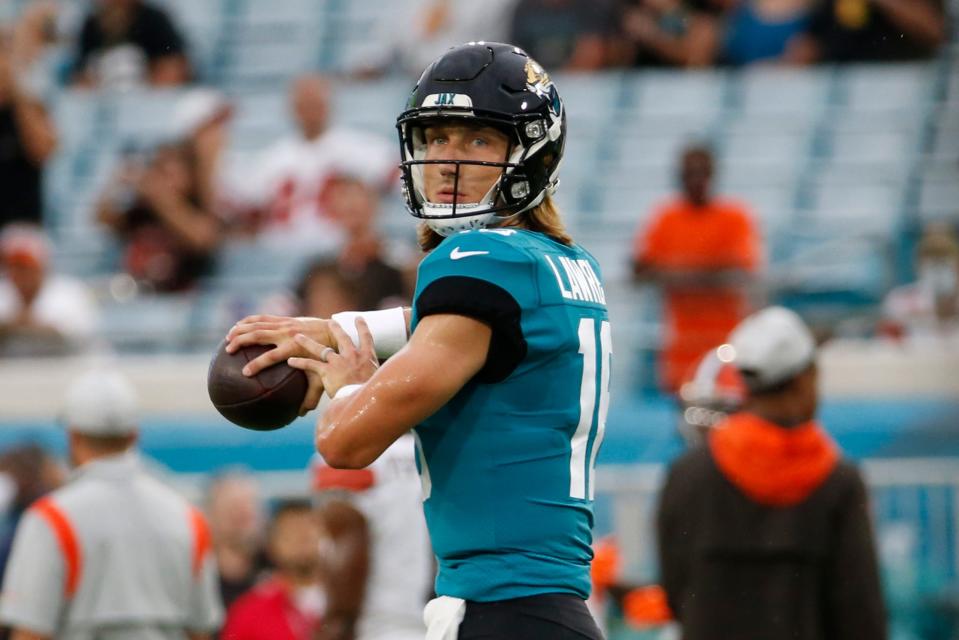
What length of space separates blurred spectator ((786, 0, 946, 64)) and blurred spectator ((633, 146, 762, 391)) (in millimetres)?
2393

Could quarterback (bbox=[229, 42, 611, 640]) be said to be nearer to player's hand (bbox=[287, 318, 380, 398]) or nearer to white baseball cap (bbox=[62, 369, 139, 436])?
player's hand (bbox=[287, 318, 380, 398])

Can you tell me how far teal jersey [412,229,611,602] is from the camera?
356 centimetres

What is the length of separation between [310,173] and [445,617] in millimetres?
8190

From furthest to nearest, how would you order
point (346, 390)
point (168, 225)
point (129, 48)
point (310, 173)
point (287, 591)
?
point (129, 48), point (168, 225), point (310, 173), point (287, 591), point (346, 390)

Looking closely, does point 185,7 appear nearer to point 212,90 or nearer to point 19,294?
point 212,90

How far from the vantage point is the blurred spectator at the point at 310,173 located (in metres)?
11.5

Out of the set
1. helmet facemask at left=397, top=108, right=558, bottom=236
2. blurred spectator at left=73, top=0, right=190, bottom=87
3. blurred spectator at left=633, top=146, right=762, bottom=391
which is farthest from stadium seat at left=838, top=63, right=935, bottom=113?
helmet facemask at left=397, top=108, right=558, bottom=236

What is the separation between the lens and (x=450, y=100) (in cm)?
383

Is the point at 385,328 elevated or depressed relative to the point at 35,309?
elevated

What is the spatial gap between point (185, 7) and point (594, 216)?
187 inches

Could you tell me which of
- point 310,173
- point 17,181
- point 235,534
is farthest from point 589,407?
point 17,181

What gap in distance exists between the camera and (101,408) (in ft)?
20.9

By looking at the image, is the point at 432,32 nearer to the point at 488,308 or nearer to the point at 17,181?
the point at 17,181

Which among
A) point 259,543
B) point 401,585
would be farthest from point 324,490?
point 259,543
